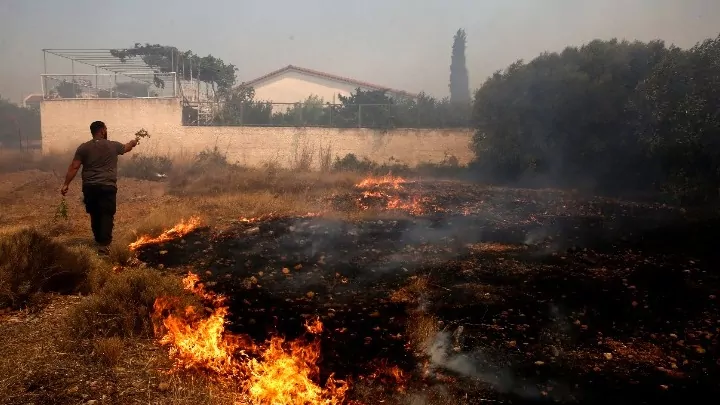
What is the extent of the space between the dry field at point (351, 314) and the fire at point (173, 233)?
0.19 feet

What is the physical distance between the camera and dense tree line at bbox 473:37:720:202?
1170 cm

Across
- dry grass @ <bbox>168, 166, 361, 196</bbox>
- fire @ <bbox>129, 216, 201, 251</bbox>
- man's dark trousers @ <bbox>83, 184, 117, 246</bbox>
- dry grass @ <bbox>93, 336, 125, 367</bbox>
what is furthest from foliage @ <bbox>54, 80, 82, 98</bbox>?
dry grass @ <bbox>93, 336, 125, 367</bbox>

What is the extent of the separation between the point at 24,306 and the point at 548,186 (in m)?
16.8

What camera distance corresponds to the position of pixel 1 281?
4.05 meters

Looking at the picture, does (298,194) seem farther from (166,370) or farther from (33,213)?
(166,370)

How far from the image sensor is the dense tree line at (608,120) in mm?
11703

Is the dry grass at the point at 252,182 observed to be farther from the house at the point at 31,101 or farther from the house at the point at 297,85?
the house at the point at 31,101

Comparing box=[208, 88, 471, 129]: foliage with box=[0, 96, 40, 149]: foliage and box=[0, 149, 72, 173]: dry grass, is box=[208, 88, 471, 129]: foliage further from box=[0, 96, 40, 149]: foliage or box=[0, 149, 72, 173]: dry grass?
box=[0, 96, 40, 149]: foliage

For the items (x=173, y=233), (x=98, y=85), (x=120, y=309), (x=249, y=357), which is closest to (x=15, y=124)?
(x=98, y=85)

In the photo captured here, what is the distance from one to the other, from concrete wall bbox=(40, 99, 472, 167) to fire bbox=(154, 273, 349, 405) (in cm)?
1447

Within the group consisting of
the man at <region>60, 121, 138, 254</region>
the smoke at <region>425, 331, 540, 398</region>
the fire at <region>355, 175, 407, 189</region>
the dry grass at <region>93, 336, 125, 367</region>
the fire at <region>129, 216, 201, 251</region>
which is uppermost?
the man at <region>60, 121, 138, 254</region>

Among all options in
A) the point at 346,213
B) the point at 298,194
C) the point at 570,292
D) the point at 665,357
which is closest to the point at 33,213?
the point at 298,194

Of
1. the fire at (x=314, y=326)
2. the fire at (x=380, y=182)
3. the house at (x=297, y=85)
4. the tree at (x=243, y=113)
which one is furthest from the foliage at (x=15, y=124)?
the fire at (x=314, y=326)

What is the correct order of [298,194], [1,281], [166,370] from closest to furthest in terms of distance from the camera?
1. [166,370]
2. [1,281]
3. [298,194]
